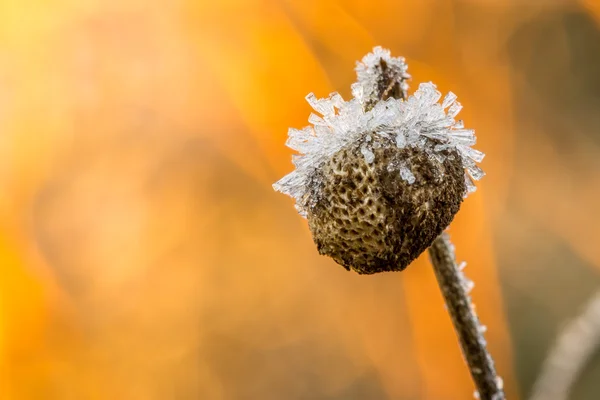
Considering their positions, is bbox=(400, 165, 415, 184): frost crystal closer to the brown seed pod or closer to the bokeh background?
the brown seed pod

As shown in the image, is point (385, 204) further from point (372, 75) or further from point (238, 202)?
point (238, 202)

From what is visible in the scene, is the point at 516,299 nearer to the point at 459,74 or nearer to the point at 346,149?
the point at 459,74

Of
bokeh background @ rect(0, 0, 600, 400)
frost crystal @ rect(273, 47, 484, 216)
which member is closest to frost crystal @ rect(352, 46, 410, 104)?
frost crystal @ rect(273, 47, 484, 216)

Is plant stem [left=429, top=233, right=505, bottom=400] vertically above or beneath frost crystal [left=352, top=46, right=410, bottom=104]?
beneath

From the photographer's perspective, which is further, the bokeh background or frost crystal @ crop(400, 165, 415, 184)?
the bokeh background

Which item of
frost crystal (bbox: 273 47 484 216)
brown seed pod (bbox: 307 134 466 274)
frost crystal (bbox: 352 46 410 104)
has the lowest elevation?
brown seed pod (bbox: 307 134 466 274)

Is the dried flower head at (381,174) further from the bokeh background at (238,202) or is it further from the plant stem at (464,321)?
the bokeh background at (238,202)

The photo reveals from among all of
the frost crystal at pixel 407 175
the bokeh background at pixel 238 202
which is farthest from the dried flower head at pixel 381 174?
the bokeh background at pixel 238 202
